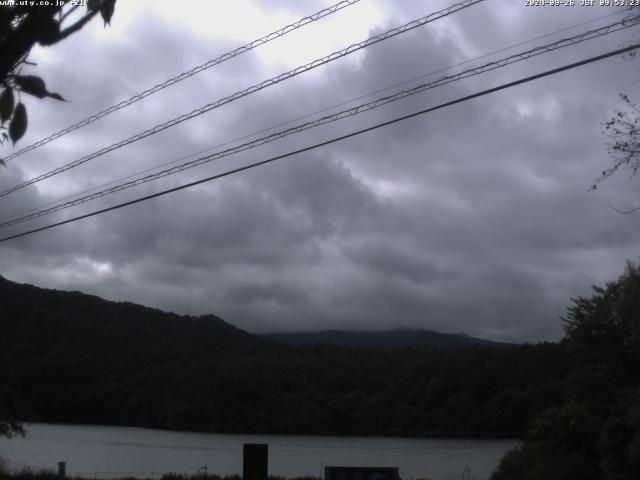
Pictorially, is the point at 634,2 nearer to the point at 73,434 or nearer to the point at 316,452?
the point at 316,452

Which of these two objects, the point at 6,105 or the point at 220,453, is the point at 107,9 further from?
the point at 220,453

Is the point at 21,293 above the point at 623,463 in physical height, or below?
above

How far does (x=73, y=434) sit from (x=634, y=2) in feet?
203

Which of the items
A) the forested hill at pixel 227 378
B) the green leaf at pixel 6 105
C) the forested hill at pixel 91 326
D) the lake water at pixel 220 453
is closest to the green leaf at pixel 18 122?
the green leaf at pixel 6 105

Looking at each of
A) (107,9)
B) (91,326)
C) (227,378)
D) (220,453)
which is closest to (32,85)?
(107,9)

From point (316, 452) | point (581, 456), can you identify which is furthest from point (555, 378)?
point (581, 456)

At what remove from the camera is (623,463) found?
2027 centimetres

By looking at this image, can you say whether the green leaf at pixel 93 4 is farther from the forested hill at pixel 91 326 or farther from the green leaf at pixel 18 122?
the forested hill at pixel 91 326

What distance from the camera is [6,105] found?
395 centimetres

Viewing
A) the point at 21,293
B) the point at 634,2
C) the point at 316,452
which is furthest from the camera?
the point at 316,452

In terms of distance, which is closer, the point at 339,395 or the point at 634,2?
the point at 634,2

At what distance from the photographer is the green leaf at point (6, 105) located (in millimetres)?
3888

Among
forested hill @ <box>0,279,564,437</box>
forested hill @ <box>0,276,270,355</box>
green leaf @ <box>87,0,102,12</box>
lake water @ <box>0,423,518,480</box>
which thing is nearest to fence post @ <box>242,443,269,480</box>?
green leaf @ <box>87,0,102,12</box>

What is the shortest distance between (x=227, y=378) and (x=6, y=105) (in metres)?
69.7
